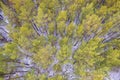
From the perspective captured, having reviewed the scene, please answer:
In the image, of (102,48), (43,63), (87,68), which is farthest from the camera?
(102,48)

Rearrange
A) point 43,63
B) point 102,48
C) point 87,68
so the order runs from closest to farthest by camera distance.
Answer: point 43,63 < point 87,68 < point 102,48

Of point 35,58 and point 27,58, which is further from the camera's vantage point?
point 27,58

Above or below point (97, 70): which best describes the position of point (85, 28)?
above

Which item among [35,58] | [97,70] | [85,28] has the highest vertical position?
[85,28]

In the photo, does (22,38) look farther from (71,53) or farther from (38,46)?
(71,53)

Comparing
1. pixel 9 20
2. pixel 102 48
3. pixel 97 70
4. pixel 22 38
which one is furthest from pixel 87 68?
pixel 9 20

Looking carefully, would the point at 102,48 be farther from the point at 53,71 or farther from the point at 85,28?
the point at 53,71
